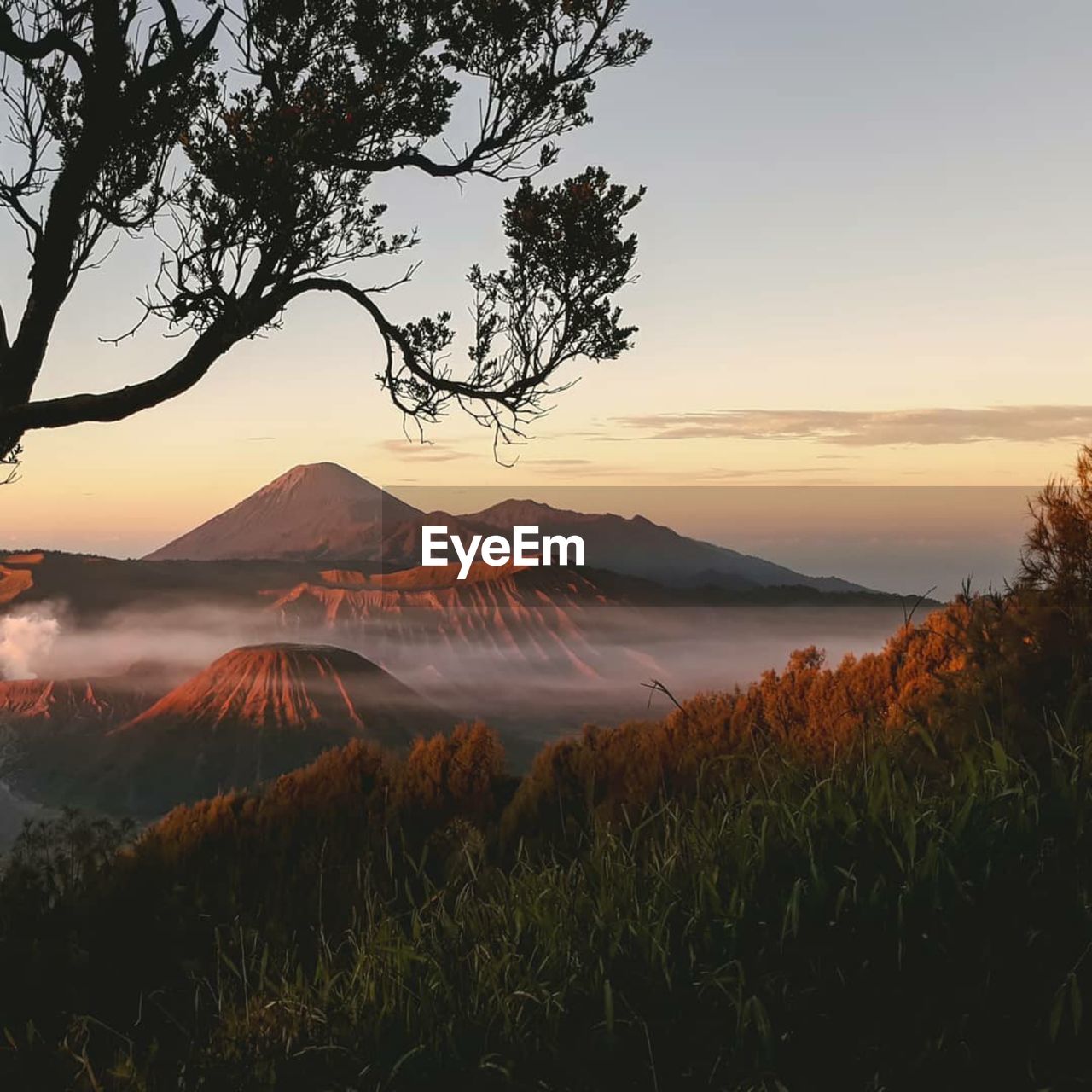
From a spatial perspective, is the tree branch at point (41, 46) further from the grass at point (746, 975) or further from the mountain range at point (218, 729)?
the mountain range at point (218, 729)

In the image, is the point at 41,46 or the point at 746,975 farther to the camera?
the point at 41,46

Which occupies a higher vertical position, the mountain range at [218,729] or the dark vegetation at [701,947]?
the dark vegetation at [701,947]

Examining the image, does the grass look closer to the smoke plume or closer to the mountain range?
the mountain range

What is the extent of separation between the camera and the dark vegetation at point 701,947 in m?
3.73

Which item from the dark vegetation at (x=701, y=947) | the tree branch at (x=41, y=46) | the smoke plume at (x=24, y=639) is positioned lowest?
the smoke plume at (x=24, y=639)

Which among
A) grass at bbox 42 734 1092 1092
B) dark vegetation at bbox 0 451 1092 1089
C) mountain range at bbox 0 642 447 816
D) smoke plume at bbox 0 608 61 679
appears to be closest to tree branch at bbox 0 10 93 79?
dark vegetation at bbox 0 451 1092 1089

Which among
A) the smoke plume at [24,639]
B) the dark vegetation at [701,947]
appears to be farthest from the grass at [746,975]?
the smoke plume at [24,639]

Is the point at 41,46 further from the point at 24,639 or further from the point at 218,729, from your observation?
the point at 24,639

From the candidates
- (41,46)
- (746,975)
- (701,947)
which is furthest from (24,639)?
(746,975)

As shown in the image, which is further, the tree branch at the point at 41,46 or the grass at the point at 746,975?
the tree branch at the point at 41,46

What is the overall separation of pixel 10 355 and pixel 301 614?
63.6 metres

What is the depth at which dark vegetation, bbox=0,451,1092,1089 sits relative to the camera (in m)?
3.73

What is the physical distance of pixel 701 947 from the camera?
13.9ft

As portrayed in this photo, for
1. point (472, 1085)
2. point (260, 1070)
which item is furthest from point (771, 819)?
point (260, 1070)
